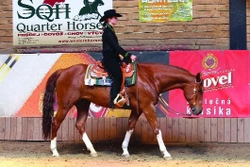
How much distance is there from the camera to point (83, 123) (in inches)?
367

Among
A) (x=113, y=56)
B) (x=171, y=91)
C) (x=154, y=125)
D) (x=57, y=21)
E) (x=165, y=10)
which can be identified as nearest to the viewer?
(x=154, y=125)

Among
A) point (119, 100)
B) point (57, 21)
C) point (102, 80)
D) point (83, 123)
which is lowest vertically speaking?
point (83, 123)

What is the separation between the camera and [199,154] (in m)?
9.41

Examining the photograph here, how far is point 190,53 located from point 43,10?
348cm

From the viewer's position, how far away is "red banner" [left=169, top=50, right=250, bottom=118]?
33.5 feet

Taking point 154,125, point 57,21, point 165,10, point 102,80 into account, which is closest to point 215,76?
point 165,10

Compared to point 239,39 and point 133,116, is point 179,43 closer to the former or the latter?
point 239,39

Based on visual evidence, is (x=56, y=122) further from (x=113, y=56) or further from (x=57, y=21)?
(x=57, y=21)

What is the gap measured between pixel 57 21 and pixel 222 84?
392 centimetres

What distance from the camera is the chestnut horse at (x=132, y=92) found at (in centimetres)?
888

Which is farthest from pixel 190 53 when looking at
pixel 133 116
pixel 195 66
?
pixel 133 116

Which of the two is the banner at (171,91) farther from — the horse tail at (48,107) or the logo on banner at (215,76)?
the horse tail at (48,107)

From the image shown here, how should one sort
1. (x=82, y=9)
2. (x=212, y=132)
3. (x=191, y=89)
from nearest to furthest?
(x=191, y=89)
(x=212, y=132)
(x=82, y=9)

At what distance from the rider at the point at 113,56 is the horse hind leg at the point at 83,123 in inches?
28.0
